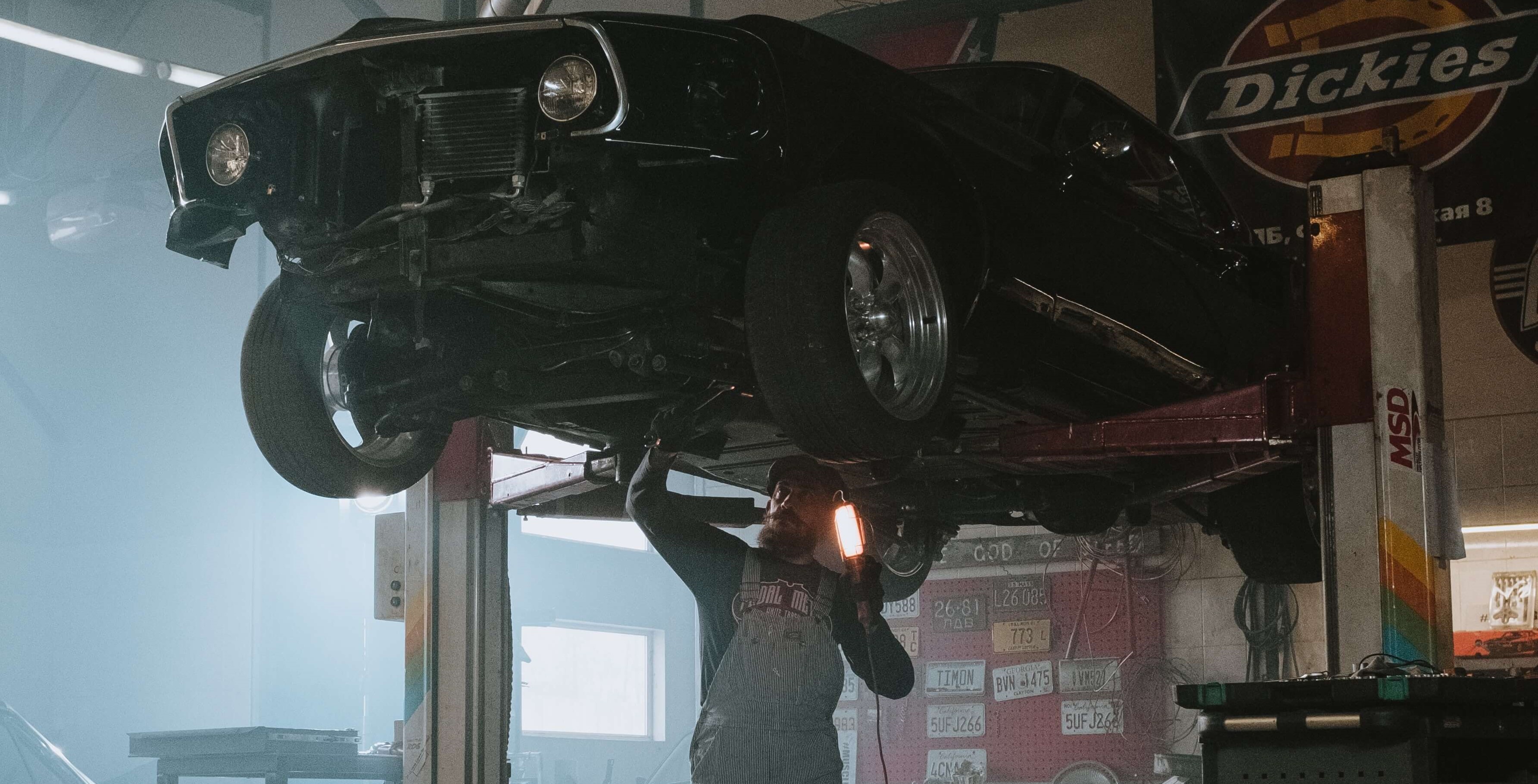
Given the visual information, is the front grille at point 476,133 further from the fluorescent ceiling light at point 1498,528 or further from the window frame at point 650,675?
the window frame at point 650,675

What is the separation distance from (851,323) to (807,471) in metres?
0.66

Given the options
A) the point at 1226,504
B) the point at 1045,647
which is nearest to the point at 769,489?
the point at 1226,504

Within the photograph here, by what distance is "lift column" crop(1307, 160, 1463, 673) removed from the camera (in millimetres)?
3025

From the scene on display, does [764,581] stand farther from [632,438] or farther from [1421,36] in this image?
[1421,36]

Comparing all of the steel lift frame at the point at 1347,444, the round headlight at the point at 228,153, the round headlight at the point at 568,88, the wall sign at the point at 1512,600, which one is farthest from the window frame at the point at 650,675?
the round headlight at the point at 568,88

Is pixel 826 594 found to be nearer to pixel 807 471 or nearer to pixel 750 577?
pixel 750 577

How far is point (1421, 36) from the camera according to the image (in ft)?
19.1

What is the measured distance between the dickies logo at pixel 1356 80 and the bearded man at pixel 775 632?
3543mm

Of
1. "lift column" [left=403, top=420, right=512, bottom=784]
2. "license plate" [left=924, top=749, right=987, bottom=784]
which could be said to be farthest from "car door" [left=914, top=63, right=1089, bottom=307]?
"license plate" [left=924, top=749, right=987, bottom=784]

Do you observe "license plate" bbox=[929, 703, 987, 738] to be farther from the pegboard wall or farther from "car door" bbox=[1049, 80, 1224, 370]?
"car door" bbox=[1049, 80, 1224, 370]

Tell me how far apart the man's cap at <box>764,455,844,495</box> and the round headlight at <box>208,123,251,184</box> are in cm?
145

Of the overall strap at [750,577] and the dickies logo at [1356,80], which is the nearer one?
the overall strap at [750,577]

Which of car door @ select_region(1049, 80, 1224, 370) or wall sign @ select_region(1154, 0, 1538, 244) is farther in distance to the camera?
wall sign @ select_region(1154, 0, 1538, 244)

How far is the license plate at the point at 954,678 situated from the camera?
6938mm
